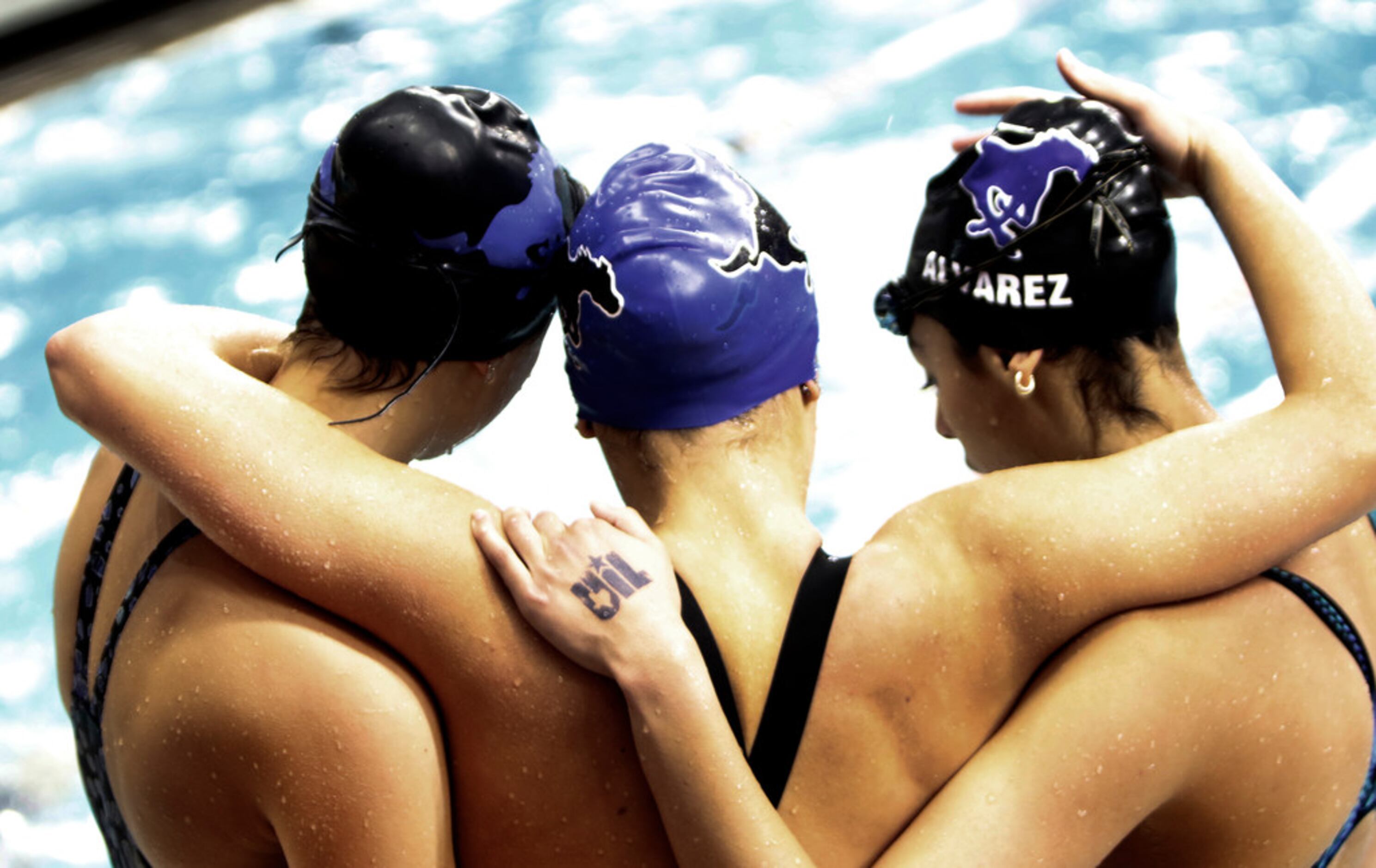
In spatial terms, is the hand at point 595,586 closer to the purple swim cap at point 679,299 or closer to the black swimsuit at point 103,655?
the purple swim cap at point 679,299

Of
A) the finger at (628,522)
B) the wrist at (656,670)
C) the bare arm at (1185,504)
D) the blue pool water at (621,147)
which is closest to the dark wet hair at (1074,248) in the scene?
the bare arm at (1185,504)

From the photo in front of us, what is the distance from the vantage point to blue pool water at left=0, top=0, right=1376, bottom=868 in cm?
696

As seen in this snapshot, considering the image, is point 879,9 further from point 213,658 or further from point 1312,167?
point 213,658

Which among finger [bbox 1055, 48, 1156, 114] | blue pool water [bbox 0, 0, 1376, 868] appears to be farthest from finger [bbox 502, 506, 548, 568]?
blue pool water [bbox 0, 0, 1376, 868]

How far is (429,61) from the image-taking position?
31.8ft

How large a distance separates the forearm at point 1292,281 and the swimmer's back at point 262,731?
1474 mm

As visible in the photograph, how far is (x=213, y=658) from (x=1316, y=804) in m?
1.76

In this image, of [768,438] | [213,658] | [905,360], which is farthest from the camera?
[905,360]

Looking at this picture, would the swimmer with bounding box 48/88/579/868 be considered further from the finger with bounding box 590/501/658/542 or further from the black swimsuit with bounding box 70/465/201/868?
the finger with bounding box 590/501/658/542

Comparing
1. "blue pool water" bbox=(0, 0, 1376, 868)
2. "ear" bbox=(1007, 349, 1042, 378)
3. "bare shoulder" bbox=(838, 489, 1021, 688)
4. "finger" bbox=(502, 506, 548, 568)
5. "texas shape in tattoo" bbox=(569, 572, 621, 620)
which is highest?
"finger" bbox=(502, 506, 548, 568)

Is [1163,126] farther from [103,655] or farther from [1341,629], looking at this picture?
[103,655]

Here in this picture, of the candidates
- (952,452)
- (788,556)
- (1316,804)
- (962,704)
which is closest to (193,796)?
(788,556)

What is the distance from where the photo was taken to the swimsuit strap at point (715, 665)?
76.7 inches

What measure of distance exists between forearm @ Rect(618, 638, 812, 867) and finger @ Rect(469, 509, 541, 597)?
7.6 inches
